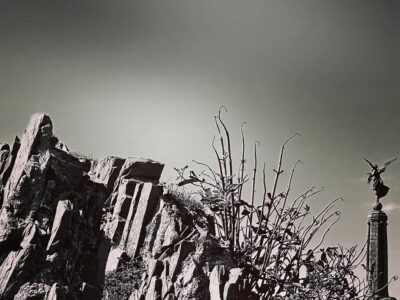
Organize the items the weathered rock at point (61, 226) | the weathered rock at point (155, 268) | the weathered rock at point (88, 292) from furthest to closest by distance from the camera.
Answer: the weathered rock at point (88, 292) < the weathered rock at point (61, 226) < the weathered rock at point (155, 268)

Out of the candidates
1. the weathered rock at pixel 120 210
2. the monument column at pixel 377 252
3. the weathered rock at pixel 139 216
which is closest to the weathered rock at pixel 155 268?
the weathered rock at pixel 139 216

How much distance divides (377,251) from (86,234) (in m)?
8.75

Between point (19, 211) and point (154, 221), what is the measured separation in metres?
3.47

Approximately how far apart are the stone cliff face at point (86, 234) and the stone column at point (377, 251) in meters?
5.42

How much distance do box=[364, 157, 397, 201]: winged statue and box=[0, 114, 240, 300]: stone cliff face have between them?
20.1 ft

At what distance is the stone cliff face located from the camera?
9164 millimetres

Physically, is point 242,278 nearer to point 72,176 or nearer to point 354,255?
point 354,255

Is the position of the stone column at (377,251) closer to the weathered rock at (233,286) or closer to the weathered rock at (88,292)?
the weathered rock at (233,286)

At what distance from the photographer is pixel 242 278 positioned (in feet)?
29.2

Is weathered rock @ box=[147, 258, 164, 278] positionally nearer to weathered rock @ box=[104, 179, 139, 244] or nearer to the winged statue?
weathered rock @ box=[104, 179, 139, 244]

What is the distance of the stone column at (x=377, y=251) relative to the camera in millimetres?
12648

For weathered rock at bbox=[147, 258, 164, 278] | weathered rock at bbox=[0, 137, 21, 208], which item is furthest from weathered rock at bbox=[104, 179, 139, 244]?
weathered rock at bbox=[0, 137, 21, 208]

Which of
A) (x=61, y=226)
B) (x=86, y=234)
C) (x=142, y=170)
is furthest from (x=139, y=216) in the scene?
(x=61, y=226)

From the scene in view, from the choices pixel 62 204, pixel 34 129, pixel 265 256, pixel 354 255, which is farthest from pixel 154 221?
pixel 354 255
